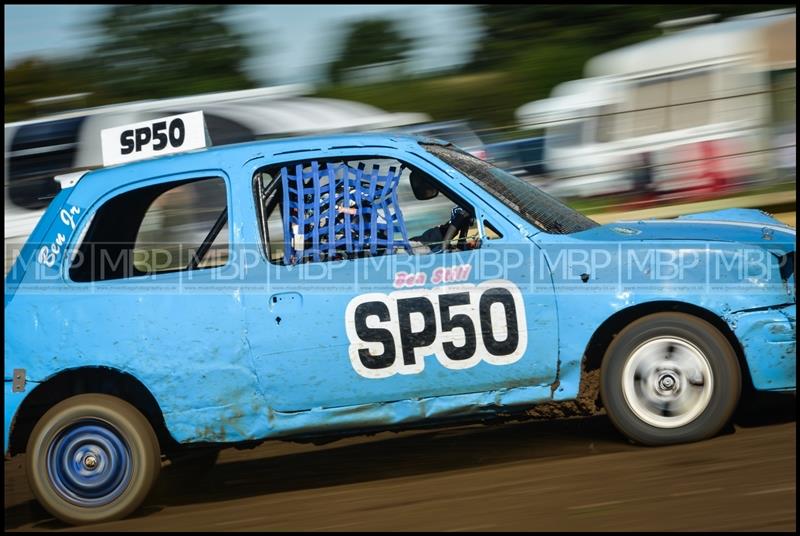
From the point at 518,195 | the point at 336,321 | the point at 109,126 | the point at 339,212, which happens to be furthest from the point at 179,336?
the point at 109,126

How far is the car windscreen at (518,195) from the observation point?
5789 millimetres

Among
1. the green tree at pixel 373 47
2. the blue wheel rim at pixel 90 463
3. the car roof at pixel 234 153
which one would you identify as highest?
the green tree at pixel 373 47

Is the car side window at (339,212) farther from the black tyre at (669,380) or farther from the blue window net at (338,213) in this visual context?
the black tyre at (669,380)

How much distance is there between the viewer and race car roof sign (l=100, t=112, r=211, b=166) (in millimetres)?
5992

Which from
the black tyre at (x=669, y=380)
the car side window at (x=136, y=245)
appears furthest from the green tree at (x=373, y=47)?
the black tyre at (x=669, y=380)

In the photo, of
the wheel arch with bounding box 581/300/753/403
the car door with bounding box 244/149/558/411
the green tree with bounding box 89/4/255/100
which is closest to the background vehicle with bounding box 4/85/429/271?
the green tree with bounding box 89/4/255/100

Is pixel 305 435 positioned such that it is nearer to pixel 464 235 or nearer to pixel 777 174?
pixel 464 235

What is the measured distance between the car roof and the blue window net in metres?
0.12

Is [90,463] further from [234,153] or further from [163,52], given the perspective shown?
[163,52]

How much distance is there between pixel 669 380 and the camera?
219 inches

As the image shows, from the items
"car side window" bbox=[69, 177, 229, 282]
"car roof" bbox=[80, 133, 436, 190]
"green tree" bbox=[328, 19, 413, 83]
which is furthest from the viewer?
"green tree" bbox=[328, 19, 413, 83]

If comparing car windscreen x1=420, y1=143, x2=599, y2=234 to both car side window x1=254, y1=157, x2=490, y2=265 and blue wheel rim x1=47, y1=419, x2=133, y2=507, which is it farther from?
blue wheel rim x1=47, y1=419, x2=133, y2=507

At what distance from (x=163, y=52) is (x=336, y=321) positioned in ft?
53.3

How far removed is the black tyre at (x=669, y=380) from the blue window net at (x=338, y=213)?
4.14 feet
